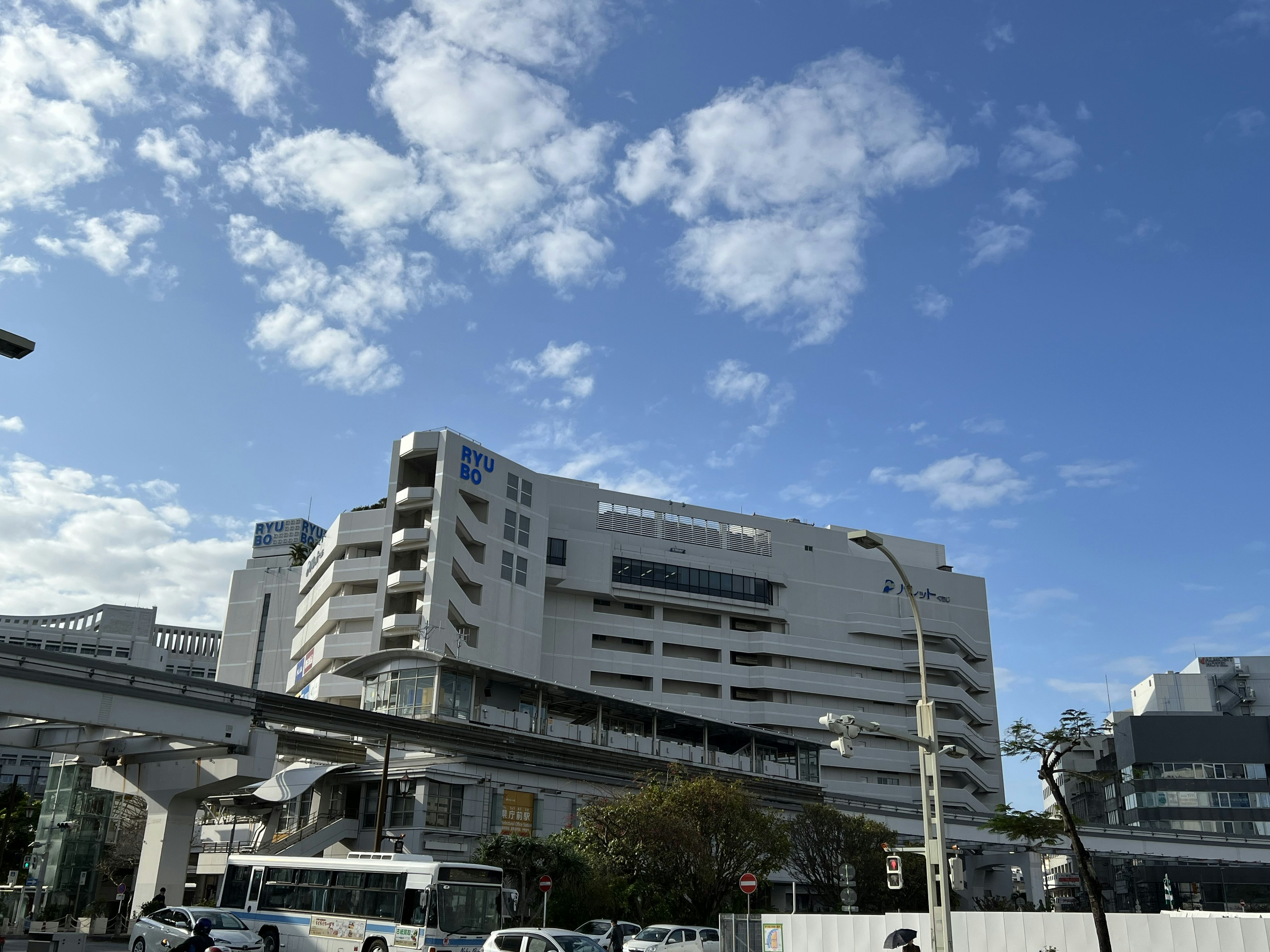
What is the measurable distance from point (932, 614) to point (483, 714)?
227 ft

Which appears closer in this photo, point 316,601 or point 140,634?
point 316,601

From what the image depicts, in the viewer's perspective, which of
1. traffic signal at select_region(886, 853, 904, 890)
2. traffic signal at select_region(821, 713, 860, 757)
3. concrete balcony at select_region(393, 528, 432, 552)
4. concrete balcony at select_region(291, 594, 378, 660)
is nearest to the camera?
traffic signal at select_region(821, 713, 860, 757)

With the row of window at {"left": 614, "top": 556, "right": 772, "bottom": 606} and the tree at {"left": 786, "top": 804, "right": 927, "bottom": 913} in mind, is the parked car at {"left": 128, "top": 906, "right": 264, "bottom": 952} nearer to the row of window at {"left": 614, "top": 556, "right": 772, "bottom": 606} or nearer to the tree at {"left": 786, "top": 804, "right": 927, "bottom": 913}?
the tree at {"left": 786, "top": 804, "right": 927, "bottom": 913}

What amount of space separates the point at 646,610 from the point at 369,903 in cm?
7255

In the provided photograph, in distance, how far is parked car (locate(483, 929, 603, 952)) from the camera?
25.7m

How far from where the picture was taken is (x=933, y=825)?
24875 mm

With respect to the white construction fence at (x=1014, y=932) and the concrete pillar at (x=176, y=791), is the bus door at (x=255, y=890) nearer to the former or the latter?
the concrete pillar at (x=176, y=791)

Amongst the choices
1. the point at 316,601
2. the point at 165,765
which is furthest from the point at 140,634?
the point at 165,765

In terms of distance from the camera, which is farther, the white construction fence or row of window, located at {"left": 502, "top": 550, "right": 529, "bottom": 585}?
row of window, located at {"left": 502, "top": 550, "right": 529, "bottom": 585}

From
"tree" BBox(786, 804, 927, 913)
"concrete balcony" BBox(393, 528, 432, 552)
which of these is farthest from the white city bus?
"concrete balcony" BBox(393, 528, 432, 552)

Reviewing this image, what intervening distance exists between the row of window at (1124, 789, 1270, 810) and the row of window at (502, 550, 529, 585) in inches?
2543

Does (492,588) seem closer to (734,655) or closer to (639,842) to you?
(734,655)

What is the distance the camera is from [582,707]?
62781 millimetres

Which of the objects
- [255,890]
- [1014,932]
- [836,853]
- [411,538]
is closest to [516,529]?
[411,538]
